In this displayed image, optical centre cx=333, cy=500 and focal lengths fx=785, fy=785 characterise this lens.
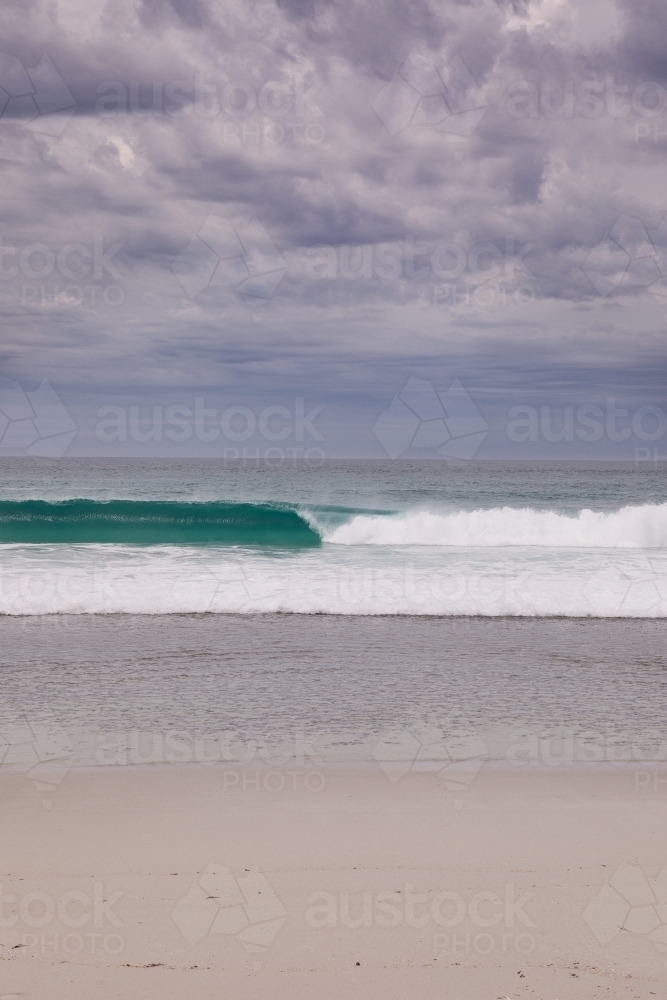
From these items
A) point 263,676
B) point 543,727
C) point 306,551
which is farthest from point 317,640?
point 306,551

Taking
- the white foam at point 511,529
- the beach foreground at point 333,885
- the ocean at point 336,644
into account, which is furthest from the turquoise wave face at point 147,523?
the beach foreground at point 333,885

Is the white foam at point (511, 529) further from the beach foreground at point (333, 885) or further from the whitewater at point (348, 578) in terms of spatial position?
the beach foreground at point (333, 885)

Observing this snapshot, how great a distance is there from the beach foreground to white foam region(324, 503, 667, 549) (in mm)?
15451

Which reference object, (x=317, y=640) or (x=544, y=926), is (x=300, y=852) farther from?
(x=317, y=640)

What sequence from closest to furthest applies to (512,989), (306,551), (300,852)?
(512,989) < (300,852) < (306,551)

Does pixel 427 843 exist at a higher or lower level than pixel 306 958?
higher

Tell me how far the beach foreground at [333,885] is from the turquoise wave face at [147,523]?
1536 cm

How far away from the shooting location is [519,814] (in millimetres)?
4023

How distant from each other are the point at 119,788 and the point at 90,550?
11.3 m

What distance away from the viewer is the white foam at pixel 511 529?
1983 cm

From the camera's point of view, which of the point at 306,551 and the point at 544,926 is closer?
→ the point at 544,926

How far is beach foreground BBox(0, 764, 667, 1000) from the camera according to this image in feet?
8.86

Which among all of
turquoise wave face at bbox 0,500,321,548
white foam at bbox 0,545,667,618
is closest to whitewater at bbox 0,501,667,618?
white foam at bbox 0,545,667,618

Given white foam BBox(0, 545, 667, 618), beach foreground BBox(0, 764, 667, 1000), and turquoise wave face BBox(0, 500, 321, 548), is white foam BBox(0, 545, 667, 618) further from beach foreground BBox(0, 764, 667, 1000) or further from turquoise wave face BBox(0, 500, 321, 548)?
beach foreground BBox(0, 764, 667, 1000)
